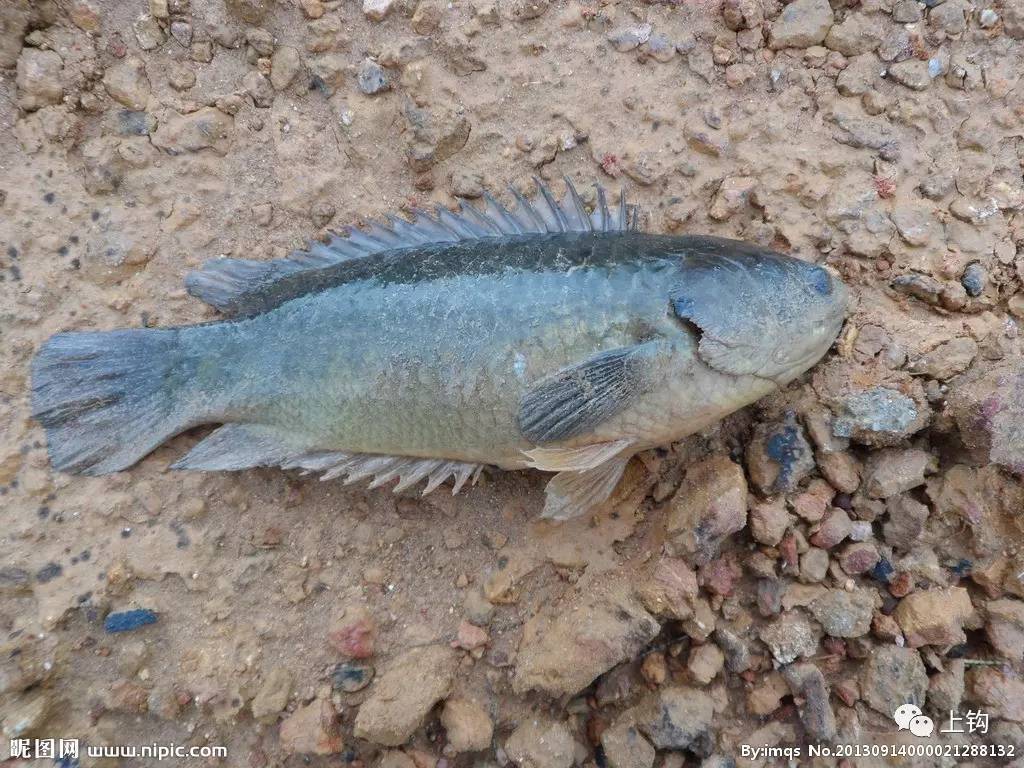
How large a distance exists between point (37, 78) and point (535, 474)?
133 inches

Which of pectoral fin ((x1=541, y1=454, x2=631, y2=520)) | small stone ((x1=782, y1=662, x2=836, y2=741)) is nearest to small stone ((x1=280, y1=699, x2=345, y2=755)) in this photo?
pectoral fin ((x1=541, y1=454, x2=631, y2=520))

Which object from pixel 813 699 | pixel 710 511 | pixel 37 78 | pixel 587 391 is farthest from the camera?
pixel 37 78

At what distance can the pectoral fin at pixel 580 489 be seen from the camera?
2.97m

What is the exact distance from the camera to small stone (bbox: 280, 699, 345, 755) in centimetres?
289

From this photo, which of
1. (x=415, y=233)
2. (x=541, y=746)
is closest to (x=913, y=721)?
(x=541, y=746)

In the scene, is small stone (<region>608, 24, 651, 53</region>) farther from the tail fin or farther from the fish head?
the tail fin

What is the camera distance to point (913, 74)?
3.46 meters

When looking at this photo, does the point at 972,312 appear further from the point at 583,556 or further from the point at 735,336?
the point at 583,556

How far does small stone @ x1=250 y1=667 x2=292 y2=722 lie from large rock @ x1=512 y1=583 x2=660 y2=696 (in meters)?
1.08

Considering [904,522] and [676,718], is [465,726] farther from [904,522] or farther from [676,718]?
[904,522]

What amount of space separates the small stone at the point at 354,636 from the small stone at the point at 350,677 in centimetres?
6

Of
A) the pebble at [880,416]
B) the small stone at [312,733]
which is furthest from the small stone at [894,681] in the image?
the small stone at [312,733]

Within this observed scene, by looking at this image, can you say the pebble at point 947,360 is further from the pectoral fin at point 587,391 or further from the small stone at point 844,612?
the pectoral fin at point 587,391

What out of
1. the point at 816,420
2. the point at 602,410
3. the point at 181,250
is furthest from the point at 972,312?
the point at 181,250
